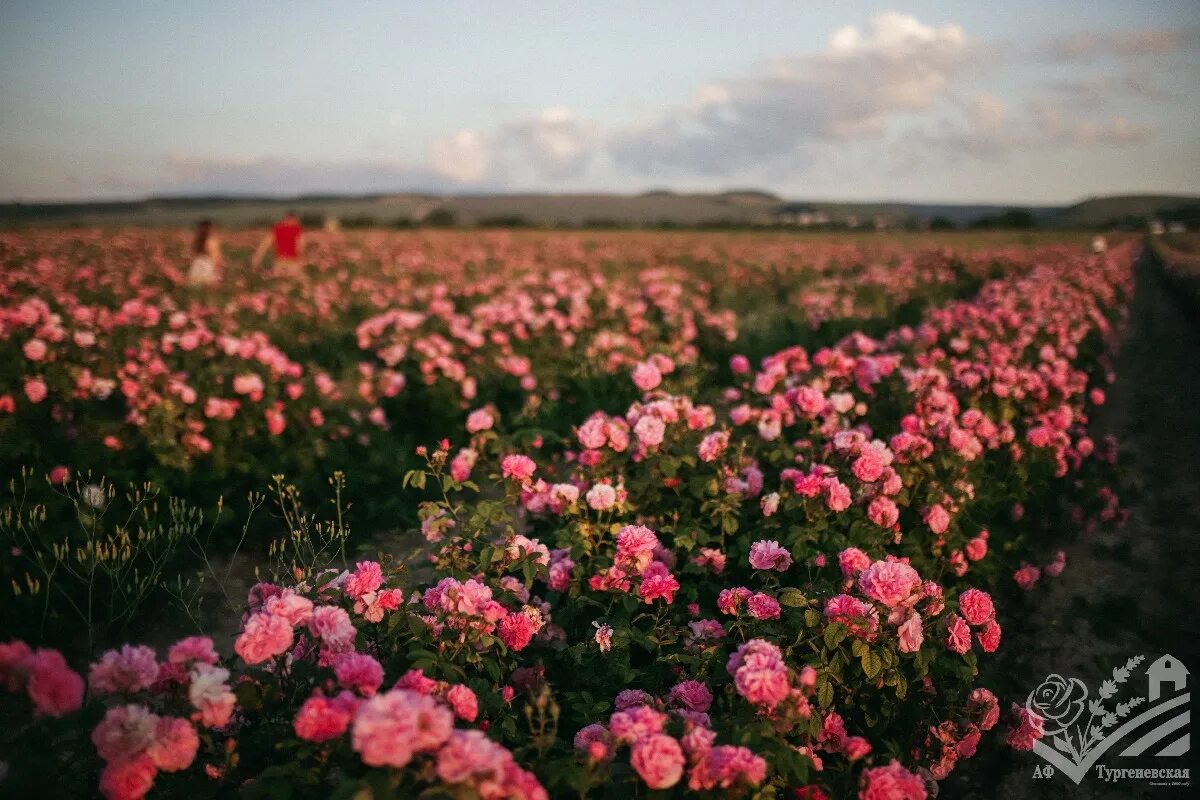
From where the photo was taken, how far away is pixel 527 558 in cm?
251

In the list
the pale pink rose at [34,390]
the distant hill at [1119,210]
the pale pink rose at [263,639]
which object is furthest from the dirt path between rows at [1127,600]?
the distant hill at [1119,210]

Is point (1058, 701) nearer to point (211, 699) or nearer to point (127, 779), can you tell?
point (211, 699)

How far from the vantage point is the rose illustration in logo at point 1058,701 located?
306cm

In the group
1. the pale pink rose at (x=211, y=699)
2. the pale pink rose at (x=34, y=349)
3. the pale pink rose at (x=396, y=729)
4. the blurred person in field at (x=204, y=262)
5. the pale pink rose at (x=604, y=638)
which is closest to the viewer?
the pale pink rose at (x=396, y=729)

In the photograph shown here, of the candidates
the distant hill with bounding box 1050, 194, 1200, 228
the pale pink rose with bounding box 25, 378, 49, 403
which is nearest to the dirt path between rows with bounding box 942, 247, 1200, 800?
the pale pink rose with bounding box 25, 378, 49, 403

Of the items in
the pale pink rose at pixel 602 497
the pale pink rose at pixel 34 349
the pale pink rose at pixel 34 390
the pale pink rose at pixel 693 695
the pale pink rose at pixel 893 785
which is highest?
the pale pink rose at pixel 34 349

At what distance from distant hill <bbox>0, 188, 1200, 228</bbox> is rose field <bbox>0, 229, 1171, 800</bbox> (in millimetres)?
39520

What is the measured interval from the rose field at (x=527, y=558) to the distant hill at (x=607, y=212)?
130 ft

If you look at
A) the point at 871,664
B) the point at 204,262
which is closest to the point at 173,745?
the point at 871,664

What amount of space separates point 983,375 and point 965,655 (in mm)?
2947

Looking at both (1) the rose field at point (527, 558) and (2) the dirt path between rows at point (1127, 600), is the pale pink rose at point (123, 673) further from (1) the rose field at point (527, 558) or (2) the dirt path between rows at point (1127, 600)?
(2) the dirt path between rows at point (1127, 600)

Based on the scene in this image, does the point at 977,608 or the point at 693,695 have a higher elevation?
the point at 977,608

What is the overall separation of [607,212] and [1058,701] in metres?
69.0

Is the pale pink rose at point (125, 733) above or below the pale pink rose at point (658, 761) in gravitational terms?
above
